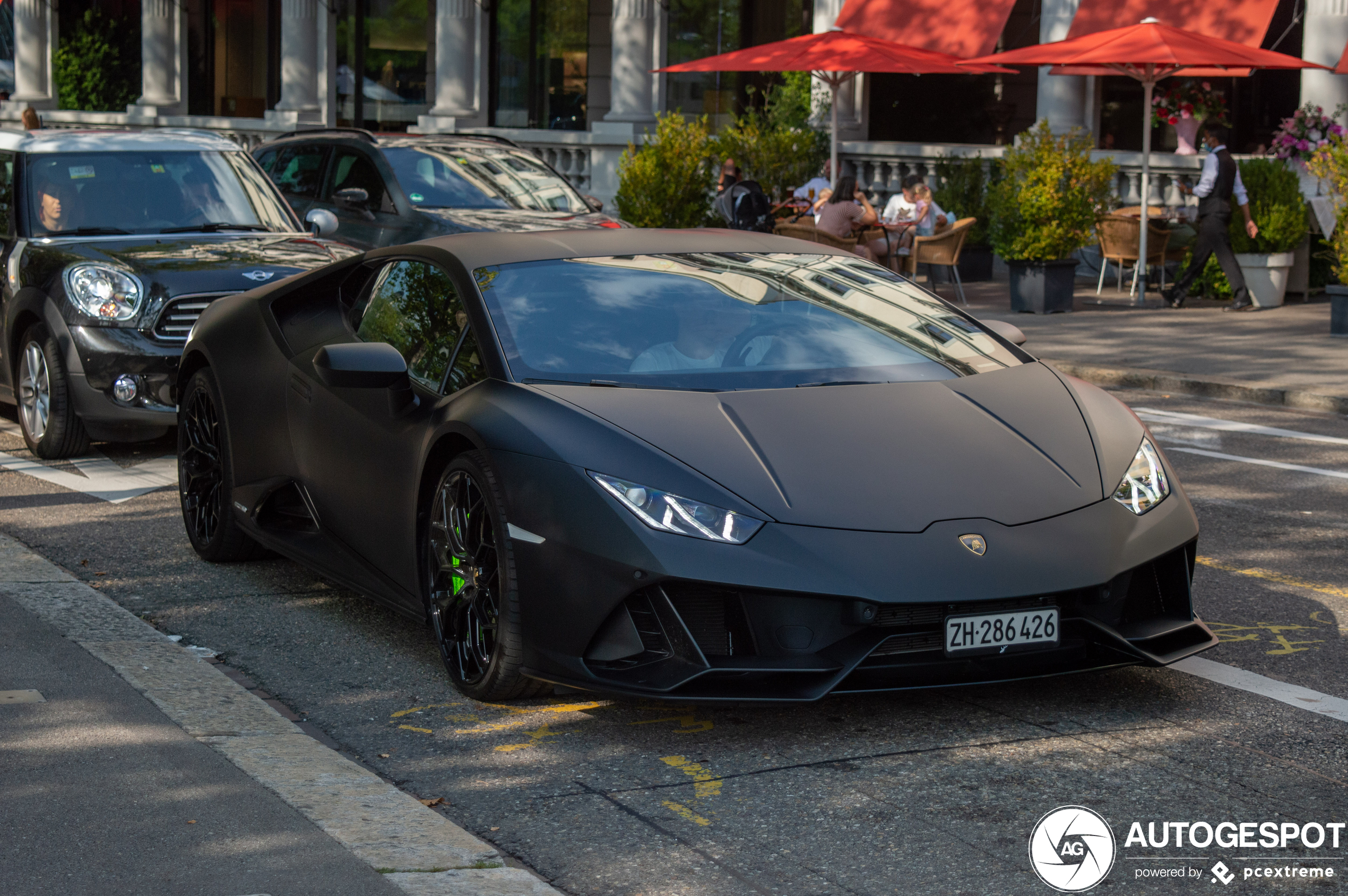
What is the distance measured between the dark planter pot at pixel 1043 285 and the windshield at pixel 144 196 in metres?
8.99

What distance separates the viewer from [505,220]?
14.1 metres

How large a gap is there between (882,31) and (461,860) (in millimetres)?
21742

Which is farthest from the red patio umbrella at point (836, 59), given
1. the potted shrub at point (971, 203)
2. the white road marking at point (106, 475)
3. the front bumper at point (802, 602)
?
the front bumper at point (802, 602)

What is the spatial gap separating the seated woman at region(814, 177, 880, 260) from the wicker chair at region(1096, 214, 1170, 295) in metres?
2.73

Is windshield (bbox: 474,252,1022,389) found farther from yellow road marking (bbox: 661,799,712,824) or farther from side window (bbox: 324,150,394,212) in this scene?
side window (bbox: 324,150,394,212)

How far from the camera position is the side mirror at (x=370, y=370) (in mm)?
5539

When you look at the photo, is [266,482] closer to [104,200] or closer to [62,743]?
[62,743]

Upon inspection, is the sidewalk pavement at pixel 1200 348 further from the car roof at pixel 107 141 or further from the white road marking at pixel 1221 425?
the car roof at pixel 107 141

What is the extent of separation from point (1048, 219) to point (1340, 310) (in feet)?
10.7

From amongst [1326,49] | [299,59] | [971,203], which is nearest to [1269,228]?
[1326,49]

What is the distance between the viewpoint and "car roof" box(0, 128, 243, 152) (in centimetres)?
1063

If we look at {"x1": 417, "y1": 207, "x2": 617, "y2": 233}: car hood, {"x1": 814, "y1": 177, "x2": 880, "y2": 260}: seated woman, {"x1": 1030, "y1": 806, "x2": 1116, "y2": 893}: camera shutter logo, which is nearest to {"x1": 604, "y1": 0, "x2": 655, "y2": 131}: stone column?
{"x1": 814, "y1": 177, "x2": 880, "y2": 260}: seated woman

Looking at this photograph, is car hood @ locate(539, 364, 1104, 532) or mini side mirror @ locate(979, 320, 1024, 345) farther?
mini side mirror @ locate(979, 320, 1024, 345)

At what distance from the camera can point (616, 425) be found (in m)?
4.92
